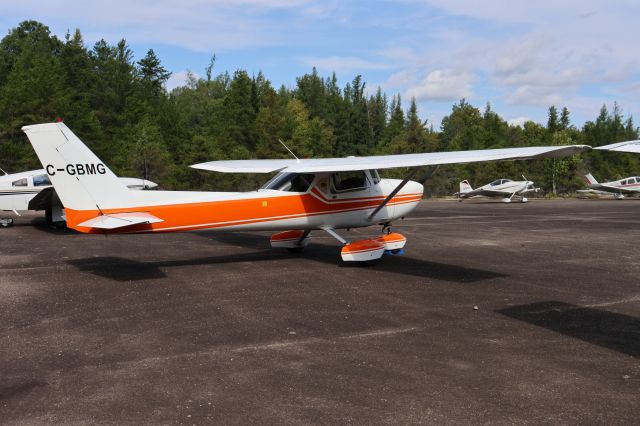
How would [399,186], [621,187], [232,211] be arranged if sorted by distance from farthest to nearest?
[621,187] < [399,186] < [232,211]

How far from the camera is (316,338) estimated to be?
6777mm

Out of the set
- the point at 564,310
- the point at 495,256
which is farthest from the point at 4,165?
the point at 564,310

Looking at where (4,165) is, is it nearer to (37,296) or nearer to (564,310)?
(37,296)

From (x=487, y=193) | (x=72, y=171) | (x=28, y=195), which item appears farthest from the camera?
(x=487, y=193)

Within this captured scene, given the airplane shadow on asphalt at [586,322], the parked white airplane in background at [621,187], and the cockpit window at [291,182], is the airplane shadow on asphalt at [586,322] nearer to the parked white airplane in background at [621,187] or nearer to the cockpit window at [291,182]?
the cockpit window at [291,182]

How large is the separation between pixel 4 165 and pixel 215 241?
3441 cm

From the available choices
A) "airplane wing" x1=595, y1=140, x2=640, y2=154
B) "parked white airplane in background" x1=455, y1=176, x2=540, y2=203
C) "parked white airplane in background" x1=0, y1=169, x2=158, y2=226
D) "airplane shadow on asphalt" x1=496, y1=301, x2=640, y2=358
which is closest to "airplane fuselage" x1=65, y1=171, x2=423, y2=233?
"airplane shadow on asphalt" x1=496, y1=301, x2=640, y2=358

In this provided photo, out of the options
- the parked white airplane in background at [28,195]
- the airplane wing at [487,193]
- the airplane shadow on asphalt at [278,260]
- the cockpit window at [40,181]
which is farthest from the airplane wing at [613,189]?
the cockpit window at [40,181]

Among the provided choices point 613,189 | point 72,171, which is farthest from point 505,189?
point 72,171

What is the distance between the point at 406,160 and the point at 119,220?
219 inches

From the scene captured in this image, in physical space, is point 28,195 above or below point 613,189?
above

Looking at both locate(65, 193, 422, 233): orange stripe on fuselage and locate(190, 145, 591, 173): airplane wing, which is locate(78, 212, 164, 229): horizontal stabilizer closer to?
locate(65, 193, 422, 233): orange stripe on fuselage

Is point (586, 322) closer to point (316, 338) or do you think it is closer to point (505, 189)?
point (316, 338)

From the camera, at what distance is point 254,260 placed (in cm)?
1244
